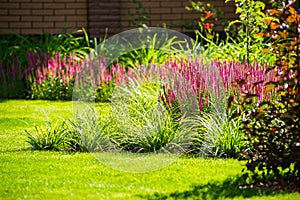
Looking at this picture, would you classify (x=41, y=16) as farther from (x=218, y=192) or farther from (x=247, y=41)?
(x=218, y=192)

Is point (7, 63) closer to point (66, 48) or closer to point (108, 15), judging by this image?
point (66, 48)

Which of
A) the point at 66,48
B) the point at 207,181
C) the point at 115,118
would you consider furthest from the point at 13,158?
the point at 66,48

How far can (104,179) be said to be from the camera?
559cm

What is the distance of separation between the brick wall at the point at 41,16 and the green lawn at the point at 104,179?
21.1 feet

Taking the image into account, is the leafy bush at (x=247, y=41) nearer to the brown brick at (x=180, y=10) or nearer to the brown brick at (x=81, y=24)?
the brown brick at (x=180, y=10)

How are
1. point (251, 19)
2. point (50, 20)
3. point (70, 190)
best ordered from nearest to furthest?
point (70, 190)
point (251, 19)
point (50, 20)

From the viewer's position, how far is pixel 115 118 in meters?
6.98

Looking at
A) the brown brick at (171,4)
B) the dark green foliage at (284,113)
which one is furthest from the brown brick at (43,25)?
the dark green foliage at (284,113)

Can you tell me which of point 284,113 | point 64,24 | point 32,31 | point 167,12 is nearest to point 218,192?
point 284,113

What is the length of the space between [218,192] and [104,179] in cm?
99

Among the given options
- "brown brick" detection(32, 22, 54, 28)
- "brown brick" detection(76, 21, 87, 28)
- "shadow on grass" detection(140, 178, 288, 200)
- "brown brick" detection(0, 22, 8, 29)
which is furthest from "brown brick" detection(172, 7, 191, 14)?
"shadow on grass" detection(140, 178, 288, 200)

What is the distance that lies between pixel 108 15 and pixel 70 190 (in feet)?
26.4

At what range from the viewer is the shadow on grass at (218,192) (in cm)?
498

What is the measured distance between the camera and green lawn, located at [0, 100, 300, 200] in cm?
506
